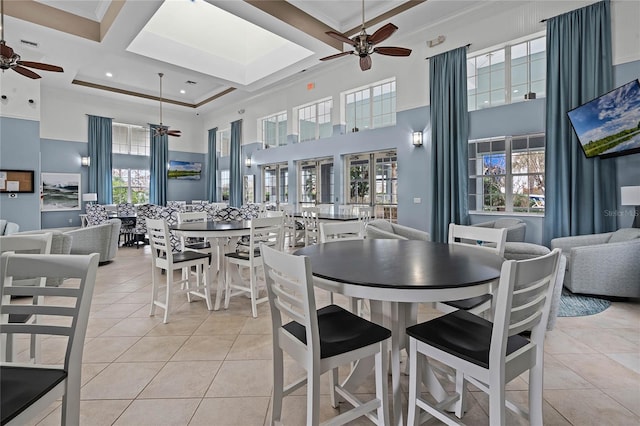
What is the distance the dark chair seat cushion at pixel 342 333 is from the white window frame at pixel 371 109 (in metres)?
6.00

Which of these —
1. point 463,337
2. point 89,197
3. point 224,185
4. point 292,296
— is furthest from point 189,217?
point 224,185

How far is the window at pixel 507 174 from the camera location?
503 centimetres

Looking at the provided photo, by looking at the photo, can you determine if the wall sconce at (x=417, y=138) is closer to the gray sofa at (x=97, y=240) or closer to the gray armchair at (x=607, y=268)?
the gray armchair at (x=607, y=268)

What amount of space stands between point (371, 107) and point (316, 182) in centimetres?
244

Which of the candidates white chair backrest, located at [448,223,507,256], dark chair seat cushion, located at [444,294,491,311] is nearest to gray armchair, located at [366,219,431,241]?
white chair backrest, located at [448,223,507,256]

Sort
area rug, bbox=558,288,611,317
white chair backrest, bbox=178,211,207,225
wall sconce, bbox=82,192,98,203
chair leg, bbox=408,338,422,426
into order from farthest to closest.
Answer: wall sconce, bbox=82,192,98,203, white chair backrest, bbox=178,211,207,225, area rug, bbox=558,288,611,317, chair leg, bbox=408,338,422,426

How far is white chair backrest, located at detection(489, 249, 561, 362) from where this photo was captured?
3.67 ft

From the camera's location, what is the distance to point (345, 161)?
7.80 meters

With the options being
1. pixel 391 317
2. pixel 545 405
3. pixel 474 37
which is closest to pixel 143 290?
pixel 391 317

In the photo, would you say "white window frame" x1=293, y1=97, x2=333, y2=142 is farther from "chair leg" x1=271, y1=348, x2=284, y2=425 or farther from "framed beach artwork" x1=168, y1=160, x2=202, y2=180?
"chair leg" x1=271, y1=348, x2=284, y2=425

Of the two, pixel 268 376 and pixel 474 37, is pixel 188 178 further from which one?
pixel 268 376

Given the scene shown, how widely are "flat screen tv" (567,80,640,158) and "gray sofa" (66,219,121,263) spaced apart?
698cm

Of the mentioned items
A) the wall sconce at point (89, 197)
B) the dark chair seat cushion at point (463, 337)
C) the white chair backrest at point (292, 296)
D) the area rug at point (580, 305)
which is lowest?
the area rug at point (580, 305)

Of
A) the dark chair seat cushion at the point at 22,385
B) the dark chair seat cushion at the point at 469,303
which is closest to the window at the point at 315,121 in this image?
the dark chair seat cushion at the point at 469,303
